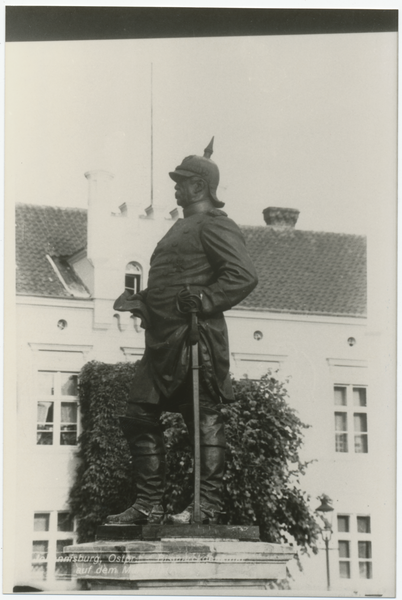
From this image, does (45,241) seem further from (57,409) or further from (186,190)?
(186,190)

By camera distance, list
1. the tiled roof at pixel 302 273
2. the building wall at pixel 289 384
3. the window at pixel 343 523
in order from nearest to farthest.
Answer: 1. the building wall at pixel 289 384
2. the window at pixel 343 523
3. the tiled roof at pixel 302 273

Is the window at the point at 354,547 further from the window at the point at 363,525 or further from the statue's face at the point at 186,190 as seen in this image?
the statue's face at the point at 186,190

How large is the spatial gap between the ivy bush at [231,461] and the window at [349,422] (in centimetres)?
180

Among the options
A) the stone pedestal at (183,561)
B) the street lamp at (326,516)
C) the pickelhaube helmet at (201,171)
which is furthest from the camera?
the street lamp at (326,516)

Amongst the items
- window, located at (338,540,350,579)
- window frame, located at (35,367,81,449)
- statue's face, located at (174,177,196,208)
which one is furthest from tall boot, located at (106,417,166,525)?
window, located at (338,540,350,579)

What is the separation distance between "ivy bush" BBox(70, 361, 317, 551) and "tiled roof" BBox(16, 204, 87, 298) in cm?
243

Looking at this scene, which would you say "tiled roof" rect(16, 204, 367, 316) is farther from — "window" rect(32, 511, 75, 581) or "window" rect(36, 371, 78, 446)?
"window" rect(32, 511, 75, 581)

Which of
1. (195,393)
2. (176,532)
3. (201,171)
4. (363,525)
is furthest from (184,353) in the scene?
(363,525)

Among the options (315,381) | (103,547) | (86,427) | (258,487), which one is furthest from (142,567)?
(315,381)

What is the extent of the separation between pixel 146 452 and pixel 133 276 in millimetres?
19336

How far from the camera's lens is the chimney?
2575 cm

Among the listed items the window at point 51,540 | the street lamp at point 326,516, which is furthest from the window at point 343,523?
the window at point 51,540

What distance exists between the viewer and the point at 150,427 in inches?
269

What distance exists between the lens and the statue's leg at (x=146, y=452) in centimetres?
677
